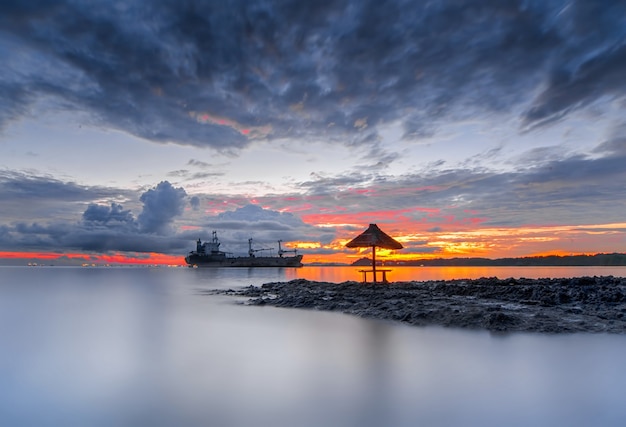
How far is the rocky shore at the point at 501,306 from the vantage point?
1134cm

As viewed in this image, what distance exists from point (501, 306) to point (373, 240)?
26.9 feet

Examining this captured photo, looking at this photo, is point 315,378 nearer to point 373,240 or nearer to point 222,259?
point 373,240

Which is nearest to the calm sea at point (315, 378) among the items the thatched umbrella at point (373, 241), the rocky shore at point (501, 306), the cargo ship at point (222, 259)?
the rocky shore at point (501, 306)

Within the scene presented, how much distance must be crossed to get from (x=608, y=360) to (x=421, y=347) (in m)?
3.90

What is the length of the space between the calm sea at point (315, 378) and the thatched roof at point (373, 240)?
857cm

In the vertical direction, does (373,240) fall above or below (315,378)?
above

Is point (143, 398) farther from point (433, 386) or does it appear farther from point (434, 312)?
point (434, 312)

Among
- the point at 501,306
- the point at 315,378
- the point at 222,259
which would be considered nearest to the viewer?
the point at 315,378

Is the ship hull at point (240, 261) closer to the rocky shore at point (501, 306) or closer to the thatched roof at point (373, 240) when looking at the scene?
the thatched roof at point (373, 240)

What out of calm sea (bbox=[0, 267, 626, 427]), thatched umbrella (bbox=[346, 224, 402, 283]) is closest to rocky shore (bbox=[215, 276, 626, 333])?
calm sea (bbox=[0, 267, 626, 427])

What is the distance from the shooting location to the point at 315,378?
7586 millimetres

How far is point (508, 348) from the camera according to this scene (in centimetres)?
923

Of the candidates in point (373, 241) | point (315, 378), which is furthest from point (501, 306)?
point (315, 378)

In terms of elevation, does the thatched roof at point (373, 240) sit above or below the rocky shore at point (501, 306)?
above
